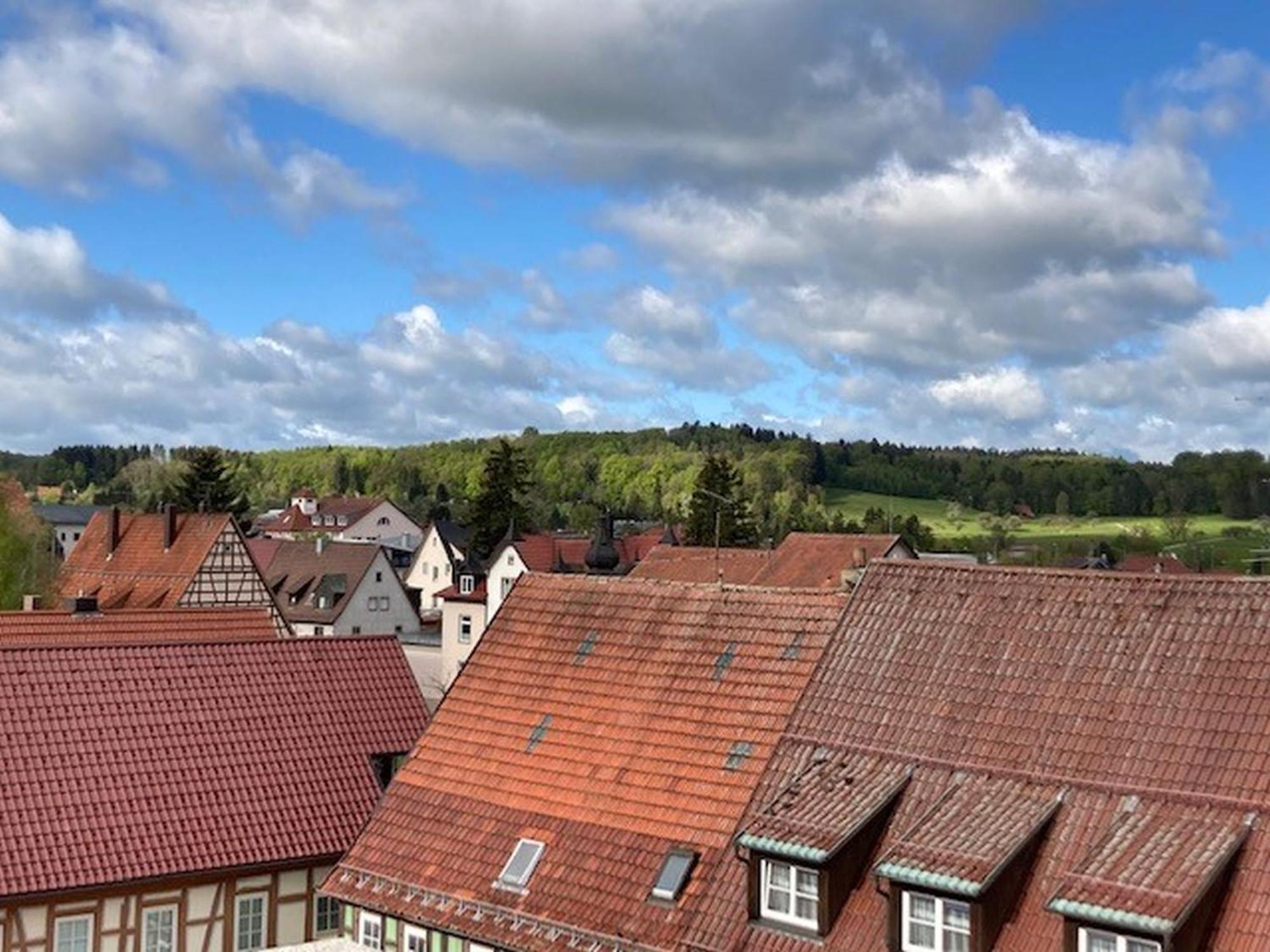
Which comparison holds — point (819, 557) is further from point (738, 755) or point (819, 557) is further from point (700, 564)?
point (738, 755)

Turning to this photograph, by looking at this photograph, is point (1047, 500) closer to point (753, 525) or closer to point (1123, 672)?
point (753, 525)

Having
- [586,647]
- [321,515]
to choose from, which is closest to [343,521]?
[321,515]

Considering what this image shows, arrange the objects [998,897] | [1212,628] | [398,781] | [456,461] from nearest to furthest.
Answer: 1. [998,897]
2. [1212,628]
3. [398,781]
4. [456,461]

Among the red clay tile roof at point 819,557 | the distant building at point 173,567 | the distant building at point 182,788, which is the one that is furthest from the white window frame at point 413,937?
the distant building at point 173,567

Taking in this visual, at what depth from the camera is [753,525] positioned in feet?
316

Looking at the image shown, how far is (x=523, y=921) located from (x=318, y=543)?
189 ft

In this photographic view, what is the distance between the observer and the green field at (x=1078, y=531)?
72.4 meters

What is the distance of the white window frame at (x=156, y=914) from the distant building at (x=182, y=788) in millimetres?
28

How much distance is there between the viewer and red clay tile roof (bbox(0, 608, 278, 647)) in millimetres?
35188

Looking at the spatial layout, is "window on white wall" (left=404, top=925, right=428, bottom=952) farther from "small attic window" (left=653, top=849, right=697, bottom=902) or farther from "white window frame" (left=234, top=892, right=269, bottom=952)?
"small attic window" (left=653, top=849, right=697, bottom=902)

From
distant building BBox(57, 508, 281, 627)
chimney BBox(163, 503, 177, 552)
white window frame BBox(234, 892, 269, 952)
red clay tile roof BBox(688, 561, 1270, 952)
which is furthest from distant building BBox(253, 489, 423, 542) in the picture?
red clay tile roof BBox(688, 561, 1270, 952)

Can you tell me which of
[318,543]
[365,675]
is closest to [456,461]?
[318,543]

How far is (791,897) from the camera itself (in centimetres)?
1806

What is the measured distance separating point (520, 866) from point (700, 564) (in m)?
37.5
